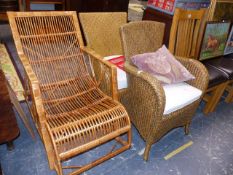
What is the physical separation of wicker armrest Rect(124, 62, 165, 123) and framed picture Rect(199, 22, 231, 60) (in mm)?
1047

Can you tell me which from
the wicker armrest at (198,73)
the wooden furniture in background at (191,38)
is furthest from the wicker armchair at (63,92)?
the wooden furniture in background at (191,38)

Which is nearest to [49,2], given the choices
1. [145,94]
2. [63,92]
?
[63,92]

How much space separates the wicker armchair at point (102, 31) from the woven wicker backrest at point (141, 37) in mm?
315

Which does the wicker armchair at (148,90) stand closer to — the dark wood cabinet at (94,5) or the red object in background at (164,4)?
the red object in background at (164,4)

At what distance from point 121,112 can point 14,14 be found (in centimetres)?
105

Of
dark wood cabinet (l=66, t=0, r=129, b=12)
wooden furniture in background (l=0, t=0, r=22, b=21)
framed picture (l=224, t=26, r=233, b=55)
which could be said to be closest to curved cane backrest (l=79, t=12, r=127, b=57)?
framed picture (l=224, t=26, r=233, b=55)

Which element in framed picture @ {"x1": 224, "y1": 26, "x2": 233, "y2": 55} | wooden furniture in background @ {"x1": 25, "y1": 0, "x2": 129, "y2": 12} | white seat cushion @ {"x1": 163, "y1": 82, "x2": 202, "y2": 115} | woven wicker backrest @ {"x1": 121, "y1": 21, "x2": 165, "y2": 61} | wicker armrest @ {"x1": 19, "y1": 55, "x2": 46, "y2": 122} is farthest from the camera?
wooden furniture in background @ {"x1": 25, "y1": 0, "x2": 129, "y2": 12}

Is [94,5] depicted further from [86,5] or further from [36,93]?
[36,93]

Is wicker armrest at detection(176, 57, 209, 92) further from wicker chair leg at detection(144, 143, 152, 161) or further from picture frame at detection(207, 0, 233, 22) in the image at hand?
picture frame at detection(207, 0, 233, 22)

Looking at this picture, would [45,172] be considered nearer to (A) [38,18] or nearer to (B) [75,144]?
(B) [75,144]

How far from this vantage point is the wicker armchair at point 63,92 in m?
1.28

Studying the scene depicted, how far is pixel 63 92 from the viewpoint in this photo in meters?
1.66

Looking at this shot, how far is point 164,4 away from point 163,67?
4.23 ft

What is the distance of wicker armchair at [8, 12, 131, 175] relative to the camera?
1281 mm
